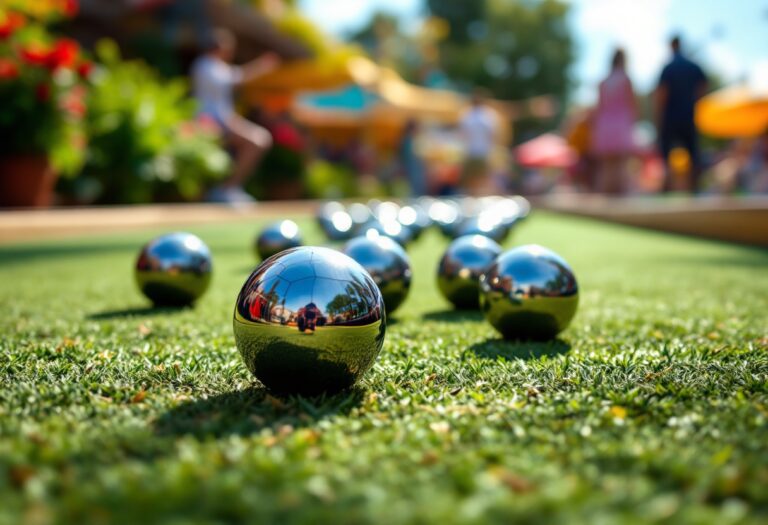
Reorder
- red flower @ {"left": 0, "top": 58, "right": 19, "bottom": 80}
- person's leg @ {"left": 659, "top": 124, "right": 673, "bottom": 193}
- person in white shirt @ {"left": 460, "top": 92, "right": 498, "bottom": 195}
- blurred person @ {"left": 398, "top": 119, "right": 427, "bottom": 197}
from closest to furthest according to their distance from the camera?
red flower @ {"left": 0, "top": 58, "right": 19, "bottom": 80}, person's leg @ {"left": 659, "top": 124, "right": 673, "bottom": 193}, person in white shirt @ {"left": 460, "top": 92, "right": 498, "bottom": 195}, blurred person @ {"left": 398, "top": 119, "right": 427, "bottom": 197}

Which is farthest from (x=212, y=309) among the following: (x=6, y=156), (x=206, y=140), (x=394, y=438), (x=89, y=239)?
(x=206, y=140)

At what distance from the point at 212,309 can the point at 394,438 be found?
108 inches

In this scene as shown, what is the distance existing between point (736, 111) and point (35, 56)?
51.4 ft

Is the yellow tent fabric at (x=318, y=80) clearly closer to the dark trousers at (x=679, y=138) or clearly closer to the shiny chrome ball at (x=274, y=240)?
the dark trousers at (x=679, y=138)

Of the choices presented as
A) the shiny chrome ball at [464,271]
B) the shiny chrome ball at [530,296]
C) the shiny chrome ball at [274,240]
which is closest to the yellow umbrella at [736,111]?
the shiny chrome ball at [274,240]

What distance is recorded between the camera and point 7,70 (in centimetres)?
991

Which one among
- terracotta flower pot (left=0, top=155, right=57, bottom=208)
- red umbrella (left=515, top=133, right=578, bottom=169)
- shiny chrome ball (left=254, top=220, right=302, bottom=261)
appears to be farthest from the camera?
red umbrella (left=515, top=133, right=578, bottom=169)

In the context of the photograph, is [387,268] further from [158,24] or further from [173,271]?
[158,24]

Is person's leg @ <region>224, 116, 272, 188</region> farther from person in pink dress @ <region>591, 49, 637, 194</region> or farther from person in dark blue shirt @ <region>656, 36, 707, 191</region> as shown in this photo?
person in dark blue shirt @ <region>656, 36, 707, 191</region>

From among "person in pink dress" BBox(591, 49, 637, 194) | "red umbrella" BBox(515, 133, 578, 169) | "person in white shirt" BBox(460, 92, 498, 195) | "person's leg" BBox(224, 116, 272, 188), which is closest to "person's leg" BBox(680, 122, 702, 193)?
"person in pink dress" BBox(591, 49, 637, 194)

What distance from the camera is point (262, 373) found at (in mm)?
2492

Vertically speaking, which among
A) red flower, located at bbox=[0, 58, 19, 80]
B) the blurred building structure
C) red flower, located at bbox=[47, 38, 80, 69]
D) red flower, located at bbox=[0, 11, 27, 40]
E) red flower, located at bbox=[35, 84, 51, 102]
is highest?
the blurred building structure

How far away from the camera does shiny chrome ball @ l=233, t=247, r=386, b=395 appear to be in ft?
7.96

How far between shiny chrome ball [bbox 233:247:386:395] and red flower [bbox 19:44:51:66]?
9.26 meters
